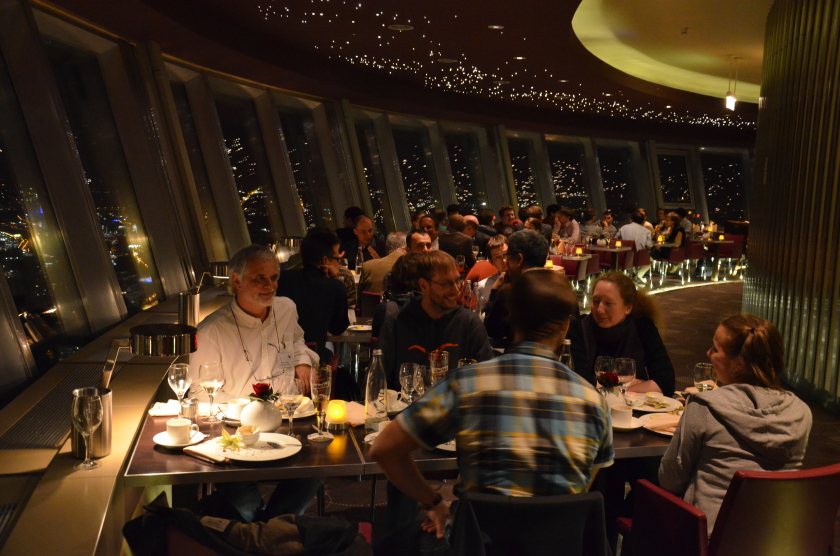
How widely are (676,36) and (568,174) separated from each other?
9.84 m

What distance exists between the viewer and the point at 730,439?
2502 mm

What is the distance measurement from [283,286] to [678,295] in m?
10.1

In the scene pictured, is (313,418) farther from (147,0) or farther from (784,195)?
(784,195)

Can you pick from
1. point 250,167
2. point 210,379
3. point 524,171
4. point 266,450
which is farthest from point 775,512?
point 524,171

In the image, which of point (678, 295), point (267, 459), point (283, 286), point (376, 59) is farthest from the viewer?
point (678, 295)

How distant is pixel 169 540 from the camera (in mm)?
1826

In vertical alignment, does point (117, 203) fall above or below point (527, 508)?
above

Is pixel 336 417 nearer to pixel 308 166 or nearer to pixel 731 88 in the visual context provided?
pixel 308 166

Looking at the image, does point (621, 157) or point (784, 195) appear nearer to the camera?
point (784, 195)

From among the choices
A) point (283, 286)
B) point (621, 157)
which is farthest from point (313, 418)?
point (621, 157)

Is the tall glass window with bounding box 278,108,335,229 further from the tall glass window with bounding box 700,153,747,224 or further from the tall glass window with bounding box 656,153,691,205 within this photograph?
the tall glass window with bounding box 700,153,747,224

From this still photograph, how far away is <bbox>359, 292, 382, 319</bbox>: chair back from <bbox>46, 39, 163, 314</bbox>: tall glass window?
2.15 metres

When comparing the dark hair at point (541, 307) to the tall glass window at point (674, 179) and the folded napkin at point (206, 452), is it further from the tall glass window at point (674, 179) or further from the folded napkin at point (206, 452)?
the tall glass window at point (674, 179)

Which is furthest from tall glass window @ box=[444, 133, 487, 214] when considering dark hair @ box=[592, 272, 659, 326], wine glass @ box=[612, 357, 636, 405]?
wine glass @ box=[612, 357, 636, 405]
